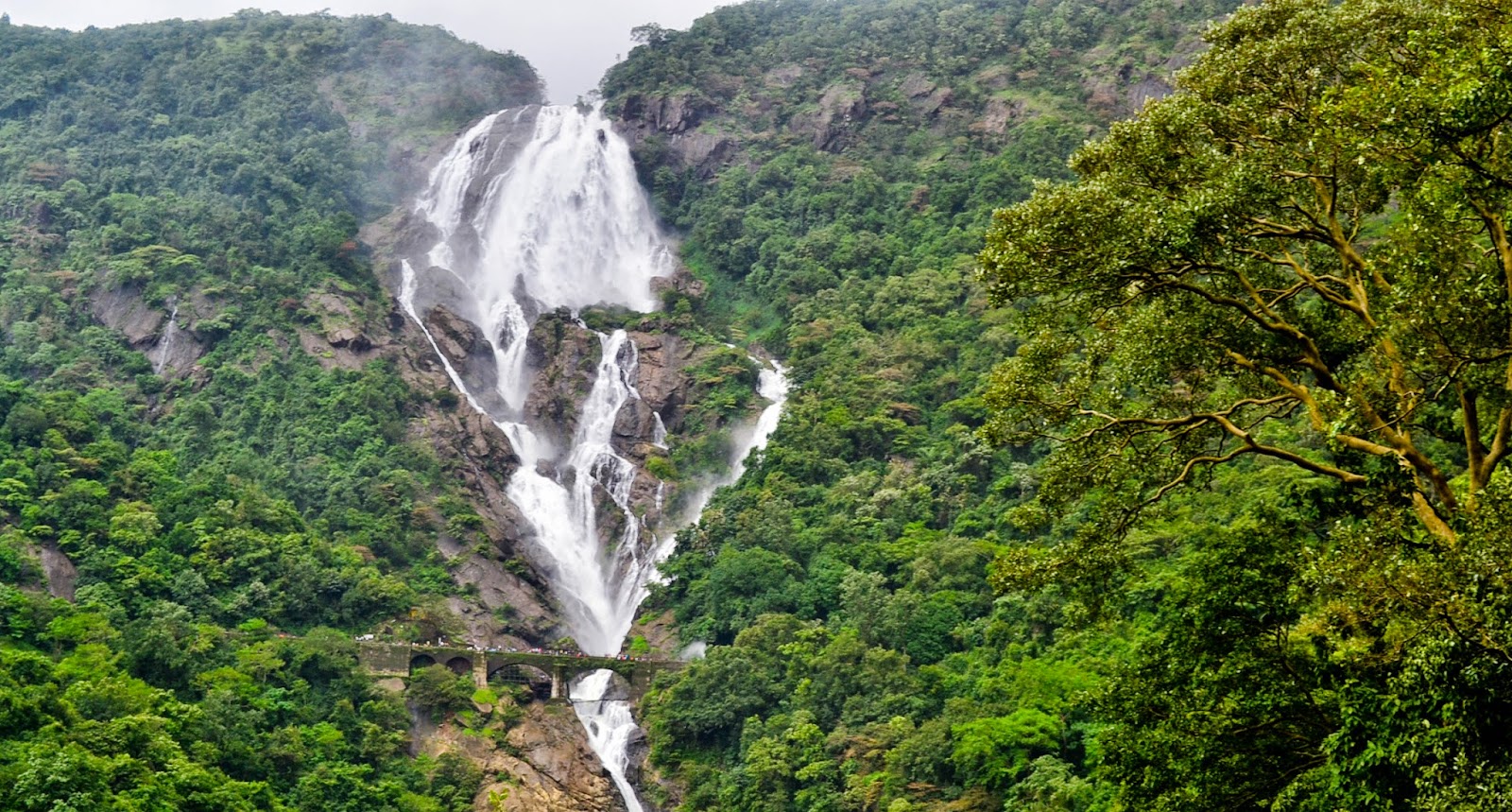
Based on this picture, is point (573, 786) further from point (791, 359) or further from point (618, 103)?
point (618, 103)

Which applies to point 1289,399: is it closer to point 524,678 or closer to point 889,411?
point 524,678

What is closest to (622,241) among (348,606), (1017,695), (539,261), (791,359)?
(539,261)

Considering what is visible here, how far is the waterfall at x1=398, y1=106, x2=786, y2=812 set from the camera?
61.5 meters

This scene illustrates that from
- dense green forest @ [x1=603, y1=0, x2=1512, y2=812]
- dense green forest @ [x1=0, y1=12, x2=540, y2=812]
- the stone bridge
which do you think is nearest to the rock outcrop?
dense green forest @ [x1=0, y1=12, x2=540, y2=812]

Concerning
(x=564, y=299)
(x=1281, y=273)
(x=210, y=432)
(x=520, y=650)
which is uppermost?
(x=1281, y=273)

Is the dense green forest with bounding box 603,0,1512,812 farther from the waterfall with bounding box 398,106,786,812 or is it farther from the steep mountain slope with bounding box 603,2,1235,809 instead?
the waterfall with bounding box 398,106,786,812

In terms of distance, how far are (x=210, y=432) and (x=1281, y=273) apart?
185 feet

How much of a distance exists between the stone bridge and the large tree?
3886 centimetres

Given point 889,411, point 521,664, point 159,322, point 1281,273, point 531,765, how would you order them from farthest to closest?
point 159,322 → point 889,411 → point 521,664 → point 531,765 → point 1281,273

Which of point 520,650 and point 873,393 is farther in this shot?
point 873,393

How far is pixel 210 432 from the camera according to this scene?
63500 mm

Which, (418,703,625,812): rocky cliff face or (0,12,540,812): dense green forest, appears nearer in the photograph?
(0,12,540,812): dense green forest

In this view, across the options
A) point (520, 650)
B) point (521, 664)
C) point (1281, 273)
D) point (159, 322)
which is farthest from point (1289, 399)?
point (159, 322)

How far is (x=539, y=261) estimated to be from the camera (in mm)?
83750
